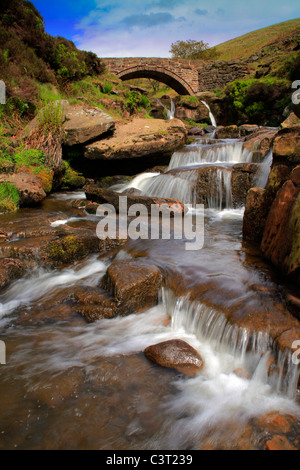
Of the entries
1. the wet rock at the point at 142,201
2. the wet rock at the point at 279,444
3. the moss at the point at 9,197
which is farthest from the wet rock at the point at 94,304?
the moss at the point at 9,197

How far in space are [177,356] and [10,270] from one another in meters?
2.95

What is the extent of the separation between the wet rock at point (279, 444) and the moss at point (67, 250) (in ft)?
12.6

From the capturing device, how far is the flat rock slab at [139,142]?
1050cm

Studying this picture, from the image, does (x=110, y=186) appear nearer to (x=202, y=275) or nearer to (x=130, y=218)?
(x=130, y=218)

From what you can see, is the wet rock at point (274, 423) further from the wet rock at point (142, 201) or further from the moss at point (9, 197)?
the moss at point (9, 197)

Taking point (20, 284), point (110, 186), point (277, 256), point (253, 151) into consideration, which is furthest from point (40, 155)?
point (277, 256)

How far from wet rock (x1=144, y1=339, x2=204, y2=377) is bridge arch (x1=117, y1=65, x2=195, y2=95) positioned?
1072 inches

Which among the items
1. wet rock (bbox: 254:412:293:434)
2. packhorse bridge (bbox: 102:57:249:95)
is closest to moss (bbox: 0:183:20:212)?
wet rock (bbox: 254:412:293:434)

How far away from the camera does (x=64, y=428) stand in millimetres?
2156

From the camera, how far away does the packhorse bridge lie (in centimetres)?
2545

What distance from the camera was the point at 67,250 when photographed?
Result: 5027 millimetres

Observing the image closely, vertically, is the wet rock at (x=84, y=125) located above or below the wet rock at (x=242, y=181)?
above

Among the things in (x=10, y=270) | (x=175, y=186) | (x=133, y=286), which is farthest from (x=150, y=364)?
(x=175, y=186)

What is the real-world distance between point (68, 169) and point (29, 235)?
20.2 ft
